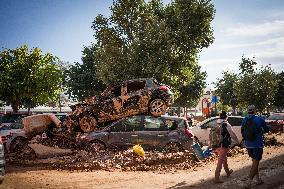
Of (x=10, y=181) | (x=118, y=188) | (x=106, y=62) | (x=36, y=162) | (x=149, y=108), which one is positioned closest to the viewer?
(x=118, y=188)

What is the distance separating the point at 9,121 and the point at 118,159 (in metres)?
10.8

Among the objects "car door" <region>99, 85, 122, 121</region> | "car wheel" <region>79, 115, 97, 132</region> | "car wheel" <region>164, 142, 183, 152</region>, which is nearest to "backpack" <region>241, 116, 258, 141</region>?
"car wheel" <region>164, 142, 183, 152</region>

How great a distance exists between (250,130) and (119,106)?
674cm

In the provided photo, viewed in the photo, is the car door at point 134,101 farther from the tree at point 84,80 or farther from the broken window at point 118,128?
the tree at point 84,80

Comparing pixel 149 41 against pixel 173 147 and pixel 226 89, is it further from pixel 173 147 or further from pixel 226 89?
pixel 226 89

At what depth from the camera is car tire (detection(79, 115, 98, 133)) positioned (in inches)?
518

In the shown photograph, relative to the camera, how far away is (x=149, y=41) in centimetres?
2353

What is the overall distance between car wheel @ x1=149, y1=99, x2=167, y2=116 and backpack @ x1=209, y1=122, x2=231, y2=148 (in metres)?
4.96

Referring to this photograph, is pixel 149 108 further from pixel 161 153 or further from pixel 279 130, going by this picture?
pixel 279 130

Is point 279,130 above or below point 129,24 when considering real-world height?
below

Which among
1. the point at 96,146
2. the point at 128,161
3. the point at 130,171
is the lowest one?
the point at 130,171

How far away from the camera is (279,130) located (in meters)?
21.0

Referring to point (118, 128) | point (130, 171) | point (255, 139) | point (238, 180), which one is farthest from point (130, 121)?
point (255, 139)

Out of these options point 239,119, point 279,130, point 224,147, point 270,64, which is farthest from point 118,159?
point 270,64
